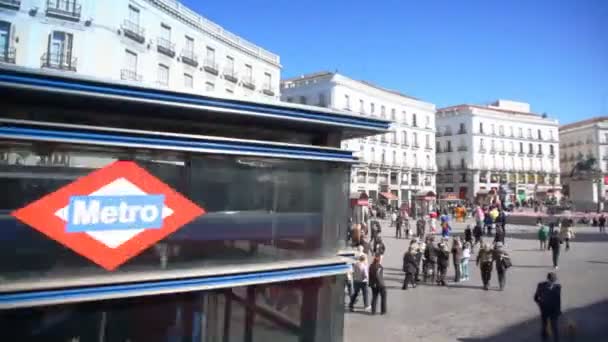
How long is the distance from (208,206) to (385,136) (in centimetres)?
4885

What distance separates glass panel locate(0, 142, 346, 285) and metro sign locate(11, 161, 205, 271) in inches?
3.0

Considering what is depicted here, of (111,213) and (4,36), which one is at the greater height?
(4,36)

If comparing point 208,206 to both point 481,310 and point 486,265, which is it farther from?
point 486,265

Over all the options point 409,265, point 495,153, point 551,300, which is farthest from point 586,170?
point 551,300

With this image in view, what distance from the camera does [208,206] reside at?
4711mm

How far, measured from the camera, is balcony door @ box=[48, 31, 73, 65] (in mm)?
23734

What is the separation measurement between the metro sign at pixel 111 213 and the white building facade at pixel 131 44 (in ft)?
50.4

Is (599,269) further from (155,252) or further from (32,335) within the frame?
(32,335)

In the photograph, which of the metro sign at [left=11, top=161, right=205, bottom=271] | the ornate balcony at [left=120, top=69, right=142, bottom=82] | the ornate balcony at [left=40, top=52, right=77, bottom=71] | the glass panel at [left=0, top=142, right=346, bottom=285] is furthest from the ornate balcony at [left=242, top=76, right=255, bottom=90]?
the metro sign at [left=11, top=161, right=205, bottom=271]

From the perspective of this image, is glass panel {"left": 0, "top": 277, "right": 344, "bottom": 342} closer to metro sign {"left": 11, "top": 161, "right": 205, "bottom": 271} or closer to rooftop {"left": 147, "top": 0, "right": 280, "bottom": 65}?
metro sign {"left": 11, "top": 161, "right": 205, "bottom": 271}

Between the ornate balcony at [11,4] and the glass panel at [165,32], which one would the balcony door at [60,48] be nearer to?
the ornate balcony at [11,4]

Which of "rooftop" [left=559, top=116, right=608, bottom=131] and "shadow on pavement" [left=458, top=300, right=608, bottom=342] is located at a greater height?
"rooftop" [left=559, top=116, right=608, bottom=131]

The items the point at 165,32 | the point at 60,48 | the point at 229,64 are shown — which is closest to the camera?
the point at 60,48

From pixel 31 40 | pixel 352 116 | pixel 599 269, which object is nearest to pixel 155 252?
pixel 352 116
